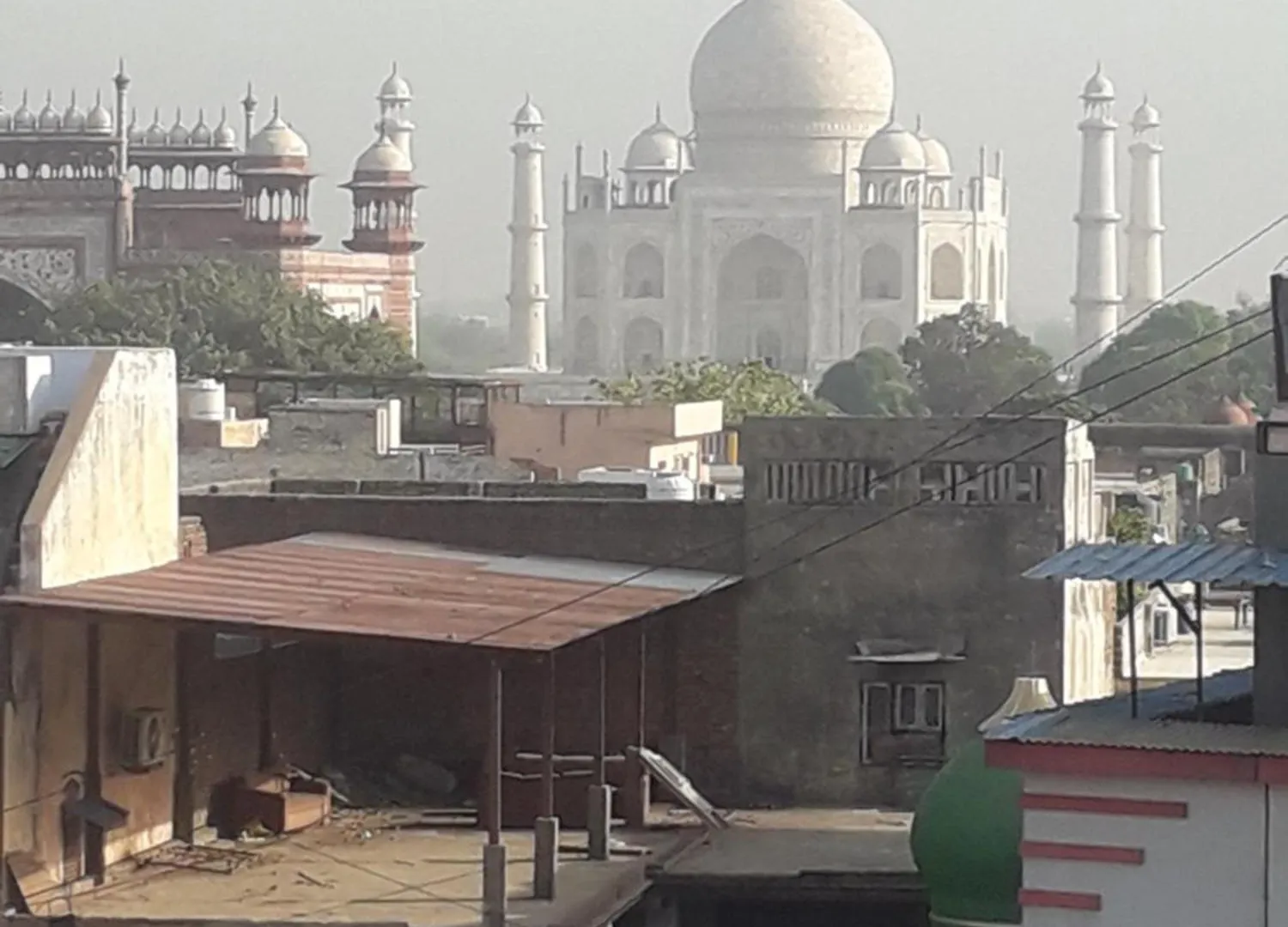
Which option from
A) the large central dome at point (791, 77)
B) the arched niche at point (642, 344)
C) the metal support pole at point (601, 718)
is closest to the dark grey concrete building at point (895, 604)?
the metal support pole at point (601, 718)

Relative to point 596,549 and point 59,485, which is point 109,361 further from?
point 596,549

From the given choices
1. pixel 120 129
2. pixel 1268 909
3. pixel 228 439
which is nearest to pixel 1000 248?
pixel 120 129

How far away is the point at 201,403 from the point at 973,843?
44.3 feet

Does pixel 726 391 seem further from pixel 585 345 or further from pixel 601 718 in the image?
pixel 585 345

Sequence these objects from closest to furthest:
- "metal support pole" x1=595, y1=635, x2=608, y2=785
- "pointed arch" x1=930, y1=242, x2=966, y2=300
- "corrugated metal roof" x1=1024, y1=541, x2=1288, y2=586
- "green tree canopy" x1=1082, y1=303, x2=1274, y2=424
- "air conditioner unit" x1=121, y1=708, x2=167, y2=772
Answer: "corrugated metal roof" x1=1024, y1=541, x2=1288, y2=586
"air conditioner unit" x1=121, y1=708, x2=167, y2=772
"metal support pole" x1=595, y1=635, x2=608, y2=785
"green tree canopy" x1=1082, y1=303, x2=1274, y2=424
"pointed arch" x1=930, y1=242, x2=966, y2=300

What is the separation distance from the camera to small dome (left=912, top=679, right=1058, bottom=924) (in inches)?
499

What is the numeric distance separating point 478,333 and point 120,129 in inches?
1922

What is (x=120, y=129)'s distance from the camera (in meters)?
58.3

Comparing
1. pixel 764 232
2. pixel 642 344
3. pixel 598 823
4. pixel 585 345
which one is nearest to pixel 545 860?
pixel 598 823

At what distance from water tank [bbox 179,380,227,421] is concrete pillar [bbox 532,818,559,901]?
39.0ft

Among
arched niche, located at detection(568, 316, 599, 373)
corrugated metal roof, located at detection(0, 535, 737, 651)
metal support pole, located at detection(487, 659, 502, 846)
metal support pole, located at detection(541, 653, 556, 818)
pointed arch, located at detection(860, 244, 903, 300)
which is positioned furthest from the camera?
arched niche, located at detection(568, 316, 599, 373)

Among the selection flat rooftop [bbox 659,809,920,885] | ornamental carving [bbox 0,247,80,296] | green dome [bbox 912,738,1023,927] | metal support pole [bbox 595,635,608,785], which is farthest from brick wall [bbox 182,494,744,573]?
ornamental carving [bbox 0,247,80,296]

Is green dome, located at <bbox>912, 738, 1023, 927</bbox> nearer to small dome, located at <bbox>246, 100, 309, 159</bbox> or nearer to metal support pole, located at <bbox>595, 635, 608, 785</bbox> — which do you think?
metal support pole, located at <bbox>595, 635, 608, 785</bbox>

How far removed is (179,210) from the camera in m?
59.0
